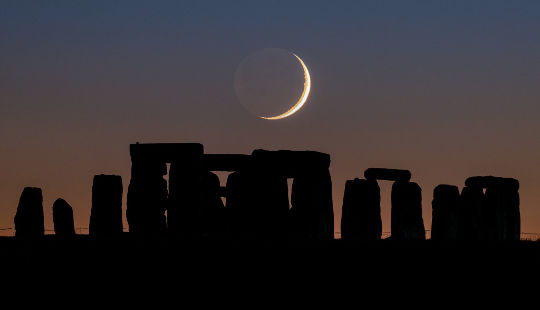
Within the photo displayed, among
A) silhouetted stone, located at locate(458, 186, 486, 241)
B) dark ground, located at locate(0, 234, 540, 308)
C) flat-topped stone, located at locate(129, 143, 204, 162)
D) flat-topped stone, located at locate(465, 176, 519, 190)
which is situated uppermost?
flat-topped stone, located at locate(129, 143, 204, 162)

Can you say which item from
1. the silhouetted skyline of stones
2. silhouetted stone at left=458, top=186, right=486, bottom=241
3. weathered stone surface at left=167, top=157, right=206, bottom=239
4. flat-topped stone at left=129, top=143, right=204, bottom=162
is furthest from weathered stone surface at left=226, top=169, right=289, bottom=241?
silhouetted stone at left=458, top=186, right=486, bottom=241

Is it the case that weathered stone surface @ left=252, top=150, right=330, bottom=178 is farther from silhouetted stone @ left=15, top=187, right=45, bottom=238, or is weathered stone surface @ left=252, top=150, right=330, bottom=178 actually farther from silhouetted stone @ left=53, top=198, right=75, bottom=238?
silhouetted stone @ left=15, top=187, right=45, bottom=238

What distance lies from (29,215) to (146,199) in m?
2.59

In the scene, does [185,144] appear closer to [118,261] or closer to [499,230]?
[118,261]

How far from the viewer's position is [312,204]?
105 feet

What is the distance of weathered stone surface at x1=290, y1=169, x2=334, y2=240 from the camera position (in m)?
31.9

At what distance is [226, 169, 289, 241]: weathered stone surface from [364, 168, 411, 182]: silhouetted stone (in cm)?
261

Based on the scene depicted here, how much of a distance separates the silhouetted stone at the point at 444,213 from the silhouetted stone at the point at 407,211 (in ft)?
1.17

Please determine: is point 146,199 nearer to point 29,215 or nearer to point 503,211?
point 29,215

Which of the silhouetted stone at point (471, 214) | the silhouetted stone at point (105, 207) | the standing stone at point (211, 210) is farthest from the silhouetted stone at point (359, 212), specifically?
the silhouetted stone at point (105, 207)

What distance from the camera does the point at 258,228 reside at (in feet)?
104

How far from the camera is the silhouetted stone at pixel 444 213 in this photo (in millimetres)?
33688

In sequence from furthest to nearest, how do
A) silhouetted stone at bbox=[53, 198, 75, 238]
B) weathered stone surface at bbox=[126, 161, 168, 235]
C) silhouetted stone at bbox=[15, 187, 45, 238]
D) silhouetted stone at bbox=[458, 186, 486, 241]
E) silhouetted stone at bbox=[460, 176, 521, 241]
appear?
1. silhouetted stone at bbox=[460, 176, 521, 241]
2. silhouetted stone at bbox=[458, 186, 486, 241]
3. weathered stone surface at bbox=[126, 161, 168, 235]
4. silhouetted stone at bbox=[53, 198, 75, 238]
5. silhouetted stone at bbox=[15, 187, 45, 238]

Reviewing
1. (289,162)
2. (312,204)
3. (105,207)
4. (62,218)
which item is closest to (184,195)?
(105,207)
